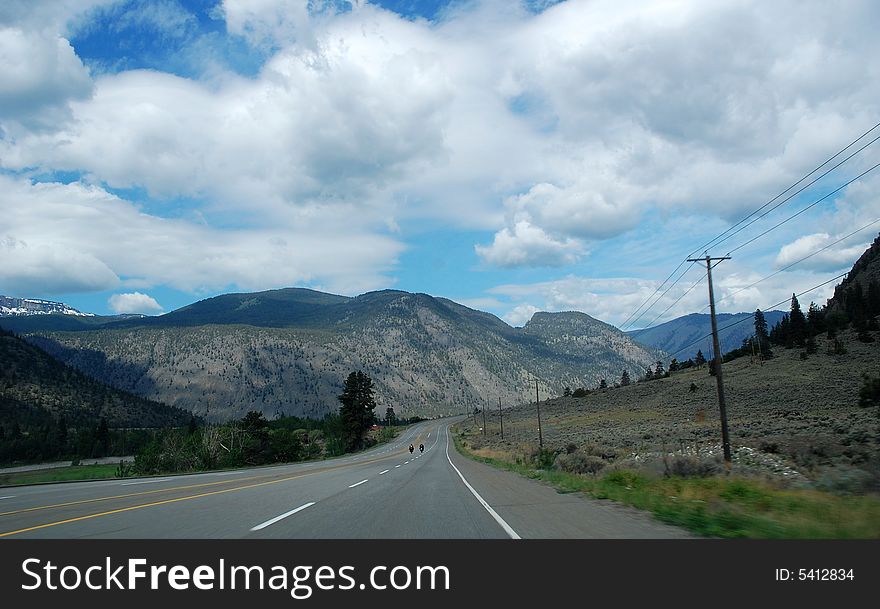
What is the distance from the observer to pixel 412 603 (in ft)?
19.3

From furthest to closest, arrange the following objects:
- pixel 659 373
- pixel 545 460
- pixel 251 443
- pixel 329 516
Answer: pixel 659 373, pixel 251 443, pixel 545 460, pixel 329 516

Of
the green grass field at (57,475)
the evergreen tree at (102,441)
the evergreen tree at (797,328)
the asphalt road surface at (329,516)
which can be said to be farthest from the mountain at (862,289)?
the evergreen tree at (102,441)

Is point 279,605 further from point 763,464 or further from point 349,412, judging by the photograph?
point 349,412

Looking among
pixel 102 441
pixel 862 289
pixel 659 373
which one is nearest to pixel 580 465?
pixel 659 373

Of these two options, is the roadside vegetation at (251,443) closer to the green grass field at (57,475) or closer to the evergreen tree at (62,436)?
the green grass field at (57,475)

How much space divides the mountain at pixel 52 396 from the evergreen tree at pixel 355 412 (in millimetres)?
62393

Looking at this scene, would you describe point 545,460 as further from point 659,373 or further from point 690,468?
point 659,373

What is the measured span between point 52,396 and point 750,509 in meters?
165

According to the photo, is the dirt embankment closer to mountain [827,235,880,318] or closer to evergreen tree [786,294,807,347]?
evergreen tree [786,294,807,347]

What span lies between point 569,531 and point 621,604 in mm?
3673

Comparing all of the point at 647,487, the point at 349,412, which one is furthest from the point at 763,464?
the point at 349,412

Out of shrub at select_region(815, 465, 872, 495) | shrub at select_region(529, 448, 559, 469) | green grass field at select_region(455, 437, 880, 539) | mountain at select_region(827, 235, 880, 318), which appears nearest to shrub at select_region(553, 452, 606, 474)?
shrub at select_region(529, 448, 559, 469)

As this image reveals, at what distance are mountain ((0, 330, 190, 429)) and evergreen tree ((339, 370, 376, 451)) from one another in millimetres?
62393

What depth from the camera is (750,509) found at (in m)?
10.9
